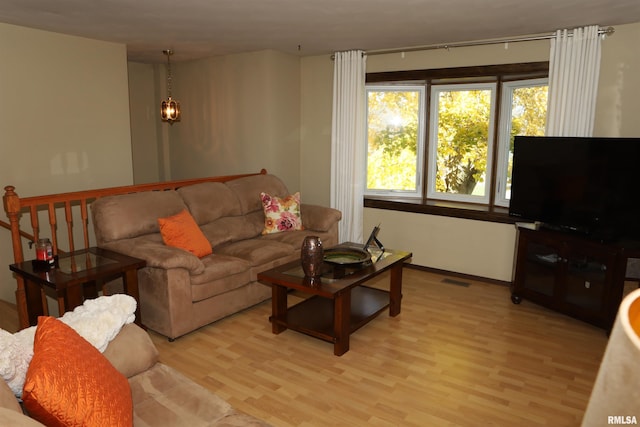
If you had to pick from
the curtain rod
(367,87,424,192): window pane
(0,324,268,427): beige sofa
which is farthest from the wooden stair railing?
the curtain rod

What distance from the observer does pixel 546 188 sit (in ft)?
13.3

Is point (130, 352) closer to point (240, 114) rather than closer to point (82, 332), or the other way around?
point (82, 332)

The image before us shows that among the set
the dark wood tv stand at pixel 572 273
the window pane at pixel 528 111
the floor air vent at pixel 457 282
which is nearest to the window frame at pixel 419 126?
the window pane at pixel 528 111

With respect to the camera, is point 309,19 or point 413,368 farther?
point 309,19

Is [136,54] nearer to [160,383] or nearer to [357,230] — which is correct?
[357,230]

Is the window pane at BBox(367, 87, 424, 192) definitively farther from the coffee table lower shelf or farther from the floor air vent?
the coffee table lower shelf

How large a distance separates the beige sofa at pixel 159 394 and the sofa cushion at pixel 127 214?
70.6 inches

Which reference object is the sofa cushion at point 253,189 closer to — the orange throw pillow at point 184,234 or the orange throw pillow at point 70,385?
the orange throw pillow at point 184,234

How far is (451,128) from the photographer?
17.6 feet

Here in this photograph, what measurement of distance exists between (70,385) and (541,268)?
3.73m

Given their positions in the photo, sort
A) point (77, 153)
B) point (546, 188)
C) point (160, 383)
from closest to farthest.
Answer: point (160, 383) → point (546, 188) → point (77, 153)

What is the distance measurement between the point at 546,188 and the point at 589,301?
988 millimetres

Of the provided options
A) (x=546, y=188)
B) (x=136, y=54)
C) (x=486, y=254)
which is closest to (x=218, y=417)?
(x=546, y=188)

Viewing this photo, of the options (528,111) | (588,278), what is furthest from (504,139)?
(588,278)
